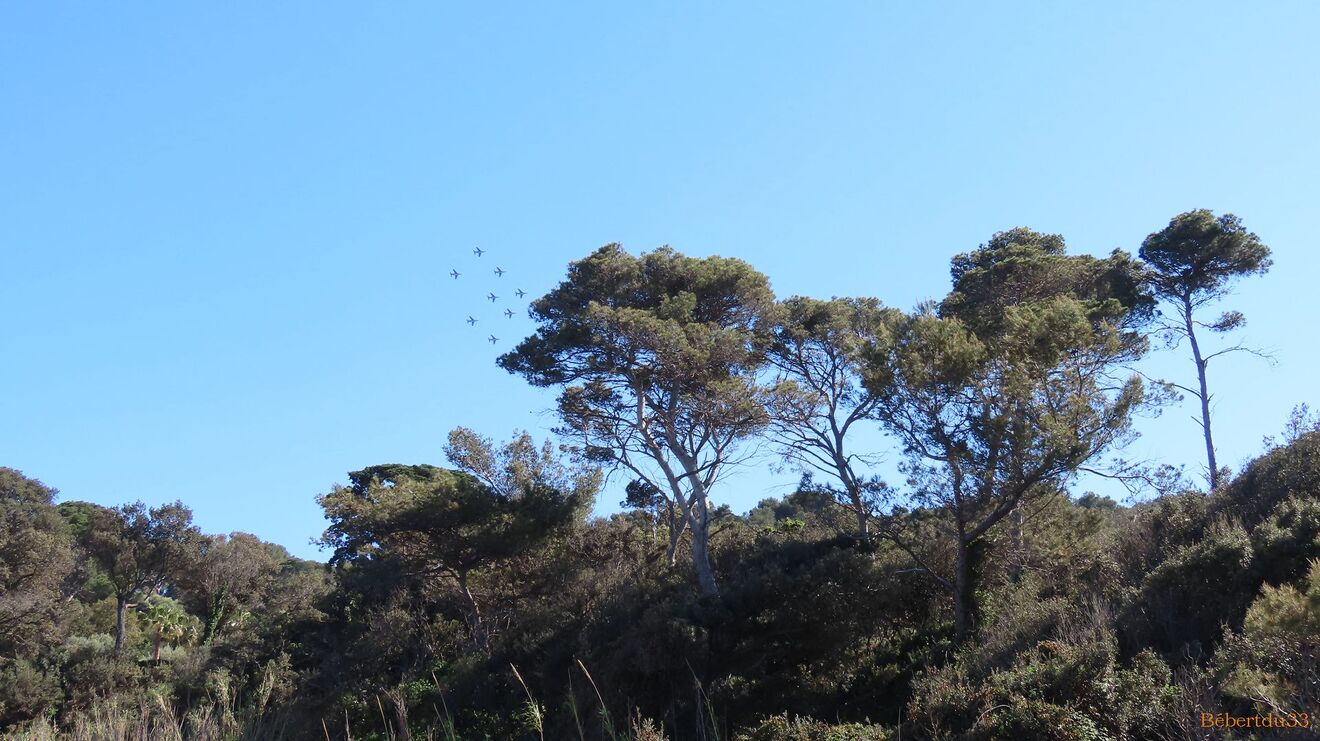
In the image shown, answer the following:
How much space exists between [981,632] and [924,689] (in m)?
3.12

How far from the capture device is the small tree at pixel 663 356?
2323 cm

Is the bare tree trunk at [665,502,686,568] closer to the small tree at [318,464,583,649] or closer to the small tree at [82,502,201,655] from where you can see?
the small tree at [318,464,583,649]

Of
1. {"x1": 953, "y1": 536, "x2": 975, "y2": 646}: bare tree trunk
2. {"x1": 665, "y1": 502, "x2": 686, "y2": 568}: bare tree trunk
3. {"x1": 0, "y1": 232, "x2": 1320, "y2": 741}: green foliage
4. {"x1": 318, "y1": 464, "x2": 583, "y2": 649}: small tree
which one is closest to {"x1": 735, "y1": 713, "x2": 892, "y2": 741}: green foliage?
{"x1": 0, "y1": 232, "x2": 1320, "y2": 741}: green foliage

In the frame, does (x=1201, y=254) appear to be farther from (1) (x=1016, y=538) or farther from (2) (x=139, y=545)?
(2) (x=139, y=545)

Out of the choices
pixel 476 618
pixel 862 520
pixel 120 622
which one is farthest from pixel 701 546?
pixel 120 622

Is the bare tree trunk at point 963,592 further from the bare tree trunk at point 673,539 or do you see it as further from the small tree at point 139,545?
the small tree at point 139,545

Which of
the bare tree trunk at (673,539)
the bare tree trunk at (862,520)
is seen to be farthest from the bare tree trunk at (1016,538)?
the bare tree trunk at (673,539)

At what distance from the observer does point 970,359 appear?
17.0 m

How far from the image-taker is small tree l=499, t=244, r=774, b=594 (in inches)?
915

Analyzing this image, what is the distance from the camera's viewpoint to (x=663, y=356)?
23406mm

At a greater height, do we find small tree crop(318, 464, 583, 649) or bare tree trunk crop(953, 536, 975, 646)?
small tree crop(318, 464, 583, 649)

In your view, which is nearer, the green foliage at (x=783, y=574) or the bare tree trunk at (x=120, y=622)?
the green foliage at (x=783, y=574)

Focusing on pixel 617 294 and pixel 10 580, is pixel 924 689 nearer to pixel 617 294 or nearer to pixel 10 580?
pixel 617 294

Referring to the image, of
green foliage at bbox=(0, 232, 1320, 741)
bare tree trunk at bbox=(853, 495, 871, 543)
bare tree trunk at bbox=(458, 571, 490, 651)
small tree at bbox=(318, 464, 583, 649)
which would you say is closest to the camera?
green foliage at bbox=(0, 232, 1320, 741)
